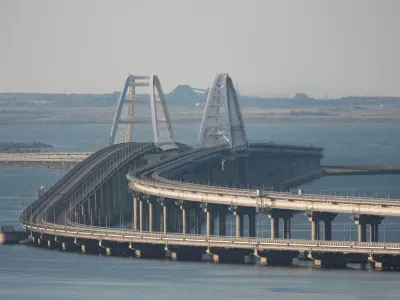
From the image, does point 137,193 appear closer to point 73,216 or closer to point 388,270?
point 73,216

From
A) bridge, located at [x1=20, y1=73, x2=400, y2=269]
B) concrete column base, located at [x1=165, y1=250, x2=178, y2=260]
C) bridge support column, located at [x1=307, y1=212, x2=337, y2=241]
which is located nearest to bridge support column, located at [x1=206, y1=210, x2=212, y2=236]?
bridge, located at [x1=20, y1=73, x2=400, y2=269]


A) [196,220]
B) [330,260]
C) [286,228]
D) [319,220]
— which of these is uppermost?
[319,220]

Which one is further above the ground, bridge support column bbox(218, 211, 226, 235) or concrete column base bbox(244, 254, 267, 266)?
bridge support column bbox(218, 211, 226, 235)

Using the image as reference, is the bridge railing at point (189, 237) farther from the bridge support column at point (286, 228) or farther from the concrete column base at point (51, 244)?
the bridge support column at point (286, 228)

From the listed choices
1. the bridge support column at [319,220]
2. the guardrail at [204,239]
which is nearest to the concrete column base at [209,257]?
the guardrail at [204,239]

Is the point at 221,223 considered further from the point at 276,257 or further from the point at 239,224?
the point at 276,257

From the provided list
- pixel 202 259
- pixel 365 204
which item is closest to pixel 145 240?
pixel 202 259

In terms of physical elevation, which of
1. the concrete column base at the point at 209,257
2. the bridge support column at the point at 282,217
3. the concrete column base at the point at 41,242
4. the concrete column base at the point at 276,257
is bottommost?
the concrete column base at the point at 41,242

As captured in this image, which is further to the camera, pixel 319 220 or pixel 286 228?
pixel 286 228

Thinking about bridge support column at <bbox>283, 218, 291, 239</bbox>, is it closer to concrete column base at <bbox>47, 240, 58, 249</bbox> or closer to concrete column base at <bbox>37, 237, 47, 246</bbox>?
concrete column base at <bbox>47, 240, 58, 249</bbox>

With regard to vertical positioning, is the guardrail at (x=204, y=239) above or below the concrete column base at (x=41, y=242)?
above

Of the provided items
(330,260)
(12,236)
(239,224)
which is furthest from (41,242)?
(330,260)
